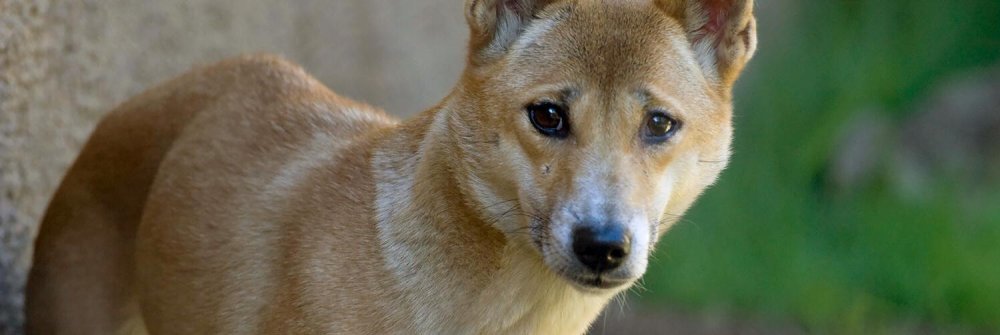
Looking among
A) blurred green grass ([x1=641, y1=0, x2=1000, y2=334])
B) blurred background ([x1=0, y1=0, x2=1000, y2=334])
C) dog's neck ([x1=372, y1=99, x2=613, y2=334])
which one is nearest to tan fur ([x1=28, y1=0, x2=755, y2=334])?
dog's neck ([x1=372, y1=99, x2=613, y2=334])

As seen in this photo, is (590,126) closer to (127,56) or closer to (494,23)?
(494,23)

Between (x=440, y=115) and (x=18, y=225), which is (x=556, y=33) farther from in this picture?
(x=18, y=225)

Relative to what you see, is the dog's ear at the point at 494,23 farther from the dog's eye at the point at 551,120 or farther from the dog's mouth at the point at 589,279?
the dog's mouth at the point at 589,279

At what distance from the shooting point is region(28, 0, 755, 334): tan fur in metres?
3.24

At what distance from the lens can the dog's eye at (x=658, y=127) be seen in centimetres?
329

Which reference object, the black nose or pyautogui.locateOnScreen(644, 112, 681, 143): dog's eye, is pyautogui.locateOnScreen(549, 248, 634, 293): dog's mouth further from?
pyautogui.locateOnScreen(644, 112, 681, 143): dog's eye

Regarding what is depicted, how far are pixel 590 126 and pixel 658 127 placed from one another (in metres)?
0.21

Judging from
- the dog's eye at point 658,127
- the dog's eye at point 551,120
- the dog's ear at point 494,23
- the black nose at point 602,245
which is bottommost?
the black nose at point 602,245

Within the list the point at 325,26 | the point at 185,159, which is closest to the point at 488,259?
the point at 185,159

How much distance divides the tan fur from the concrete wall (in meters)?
0.46

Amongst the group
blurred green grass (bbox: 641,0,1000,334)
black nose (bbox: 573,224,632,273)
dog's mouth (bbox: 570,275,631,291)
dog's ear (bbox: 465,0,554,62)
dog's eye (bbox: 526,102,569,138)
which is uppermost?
dog's ear (bbox: 465,0,554,62)

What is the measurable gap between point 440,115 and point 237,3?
2709 millimetres

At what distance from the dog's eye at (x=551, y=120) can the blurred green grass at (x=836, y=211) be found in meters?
3.96

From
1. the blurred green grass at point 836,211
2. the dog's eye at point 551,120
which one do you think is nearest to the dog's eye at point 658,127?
the dog's eye at point 551,120
